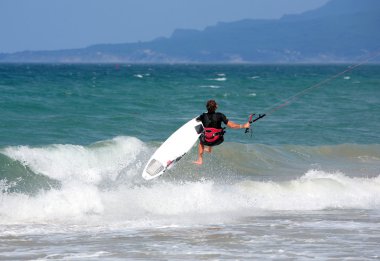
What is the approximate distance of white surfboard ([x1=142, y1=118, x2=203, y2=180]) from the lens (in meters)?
13.6

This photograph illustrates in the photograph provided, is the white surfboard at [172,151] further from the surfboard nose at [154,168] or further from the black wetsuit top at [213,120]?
the black wetsuit top at [213,120]

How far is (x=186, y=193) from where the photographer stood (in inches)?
543

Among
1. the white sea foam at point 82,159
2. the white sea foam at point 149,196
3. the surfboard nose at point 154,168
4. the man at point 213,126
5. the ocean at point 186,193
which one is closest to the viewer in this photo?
the ocean at point 186,193

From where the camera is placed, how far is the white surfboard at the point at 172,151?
13.6 meters

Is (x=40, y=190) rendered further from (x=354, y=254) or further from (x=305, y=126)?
(x=305, y=126)

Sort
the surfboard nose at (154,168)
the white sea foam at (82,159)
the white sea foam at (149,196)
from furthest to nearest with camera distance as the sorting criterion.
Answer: the white sea foam at (82,159), the surfboard nose at (154,168), the white sea foam at (149,196)

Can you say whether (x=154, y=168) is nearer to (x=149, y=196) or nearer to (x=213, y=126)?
(x=149, y=196)

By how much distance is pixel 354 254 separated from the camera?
9734 millimetres

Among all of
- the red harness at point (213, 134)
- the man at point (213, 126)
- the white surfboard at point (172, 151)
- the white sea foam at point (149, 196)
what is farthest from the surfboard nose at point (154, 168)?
the red harness at point (213, 134)

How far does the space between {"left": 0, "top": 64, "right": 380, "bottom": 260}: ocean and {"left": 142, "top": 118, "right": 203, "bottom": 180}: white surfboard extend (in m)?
0.44

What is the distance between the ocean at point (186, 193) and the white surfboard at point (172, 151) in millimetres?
436

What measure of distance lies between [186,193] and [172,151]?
30.6 inches

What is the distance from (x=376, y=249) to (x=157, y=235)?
116 inches

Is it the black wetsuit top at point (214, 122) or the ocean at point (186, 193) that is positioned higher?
the black wetsuit top at point (214, 122)
